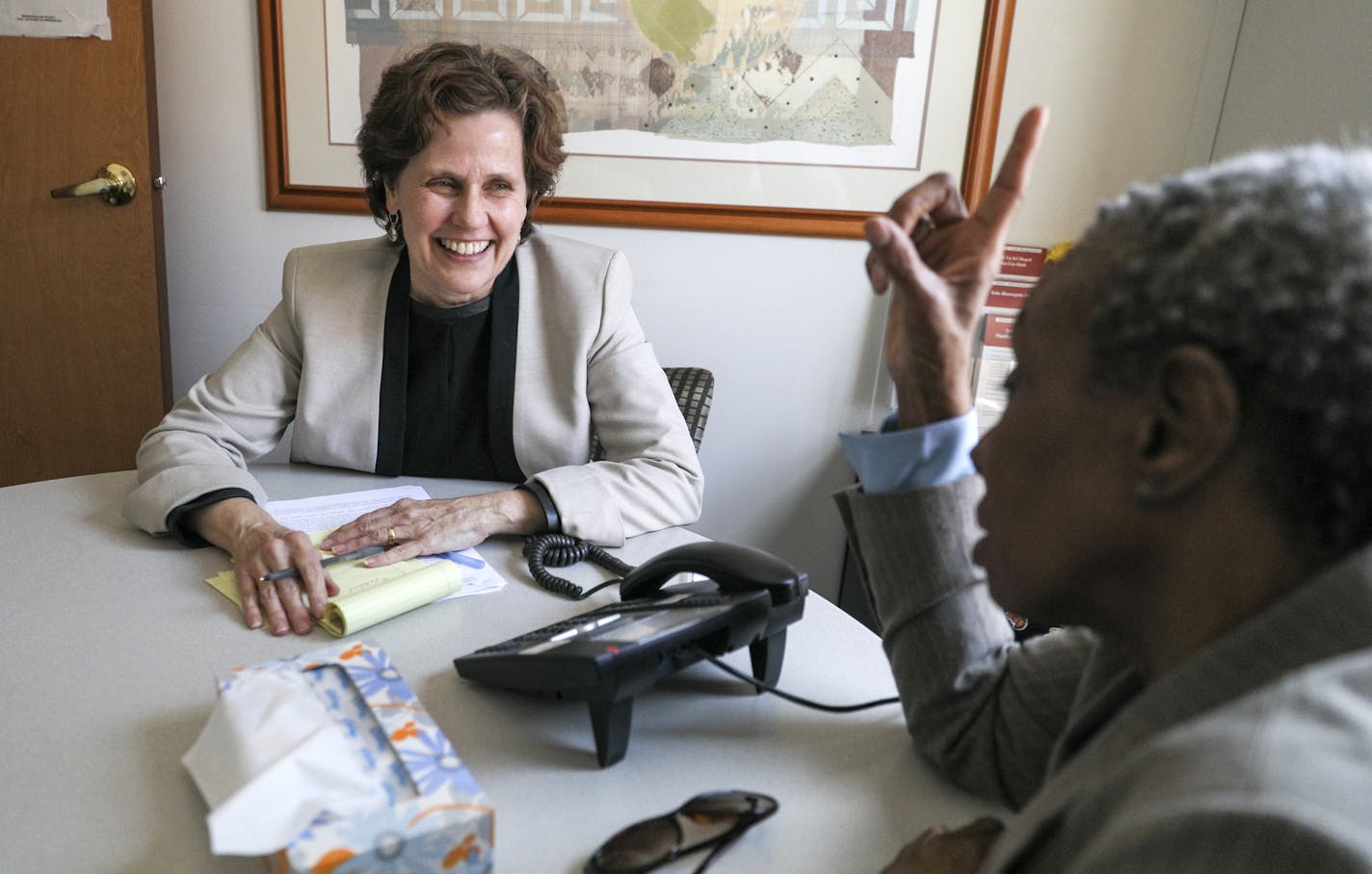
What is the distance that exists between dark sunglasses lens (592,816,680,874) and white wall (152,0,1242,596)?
187 cm

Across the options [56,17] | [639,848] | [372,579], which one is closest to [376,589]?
[372,579]

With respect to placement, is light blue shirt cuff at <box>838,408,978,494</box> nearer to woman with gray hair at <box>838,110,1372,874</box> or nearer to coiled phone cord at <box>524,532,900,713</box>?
woman with gray hair at <box>838,110,1372,874</box>

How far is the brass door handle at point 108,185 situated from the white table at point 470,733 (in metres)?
1.38

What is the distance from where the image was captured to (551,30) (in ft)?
7.50

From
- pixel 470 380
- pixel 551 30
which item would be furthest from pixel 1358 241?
pixel 551 30

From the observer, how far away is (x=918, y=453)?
2.81ft

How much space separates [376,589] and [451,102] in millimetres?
896

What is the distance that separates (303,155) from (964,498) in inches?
82.7

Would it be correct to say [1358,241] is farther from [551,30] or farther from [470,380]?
[551,30]

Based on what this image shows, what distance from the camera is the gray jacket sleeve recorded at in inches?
31.9

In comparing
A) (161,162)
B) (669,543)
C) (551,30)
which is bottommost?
(669,543)

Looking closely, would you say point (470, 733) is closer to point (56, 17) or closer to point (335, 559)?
point (335, 559)

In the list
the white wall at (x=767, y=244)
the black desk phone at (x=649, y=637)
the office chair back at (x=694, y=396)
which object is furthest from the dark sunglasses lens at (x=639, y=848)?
the white wall at (x=767, y=244)

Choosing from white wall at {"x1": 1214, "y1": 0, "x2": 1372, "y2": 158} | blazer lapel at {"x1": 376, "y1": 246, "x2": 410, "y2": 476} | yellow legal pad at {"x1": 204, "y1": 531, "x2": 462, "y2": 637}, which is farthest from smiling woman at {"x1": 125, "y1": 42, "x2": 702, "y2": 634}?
white wall at {"x1": 1214, "y1": 0, "x2": 1372, "y2": 158}
